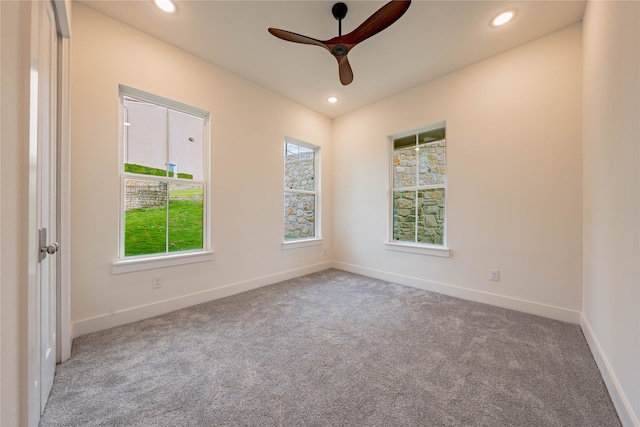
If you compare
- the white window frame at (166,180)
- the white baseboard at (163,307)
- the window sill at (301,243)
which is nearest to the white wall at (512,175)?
the window sill at (301,243)

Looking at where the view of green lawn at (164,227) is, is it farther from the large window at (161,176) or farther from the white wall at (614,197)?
the white wall at (614,197)

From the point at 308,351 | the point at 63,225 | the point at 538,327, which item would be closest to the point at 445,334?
the point at 538,327

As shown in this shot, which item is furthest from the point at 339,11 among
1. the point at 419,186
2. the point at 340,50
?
the point at 419,186

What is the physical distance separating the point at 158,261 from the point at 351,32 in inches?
106

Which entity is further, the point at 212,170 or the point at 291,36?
the point at 212,170

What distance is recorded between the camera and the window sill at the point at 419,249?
119 inches

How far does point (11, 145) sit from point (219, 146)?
2.21 meters

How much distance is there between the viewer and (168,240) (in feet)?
8.46

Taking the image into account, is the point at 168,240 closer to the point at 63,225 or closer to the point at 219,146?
the point at 63,225

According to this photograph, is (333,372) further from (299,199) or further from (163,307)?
(299,199)

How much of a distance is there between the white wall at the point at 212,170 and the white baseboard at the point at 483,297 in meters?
1.25

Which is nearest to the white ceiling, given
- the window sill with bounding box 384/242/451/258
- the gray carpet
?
the window sill with bounding box 384/242/451/258

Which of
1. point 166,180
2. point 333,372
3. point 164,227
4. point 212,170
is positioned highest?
point 212,170

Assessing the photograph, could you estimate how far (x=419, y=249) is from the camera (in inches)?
128
